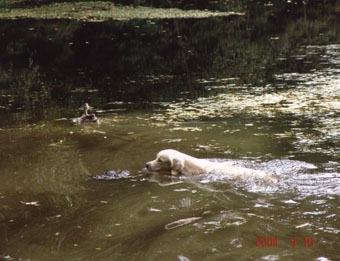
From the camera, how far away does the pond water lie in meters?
7.00

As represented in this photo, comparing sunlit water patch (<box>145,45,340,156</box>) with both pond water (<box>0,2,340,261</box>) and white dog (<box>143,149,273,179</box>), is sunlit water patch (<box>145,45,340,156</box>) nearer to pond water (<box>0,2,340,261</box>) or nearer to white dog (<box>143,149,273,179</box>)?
pond water (<box>0,2,340,261</box>)

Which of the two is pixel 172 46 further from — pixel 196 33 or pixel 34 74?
pixel 34 74

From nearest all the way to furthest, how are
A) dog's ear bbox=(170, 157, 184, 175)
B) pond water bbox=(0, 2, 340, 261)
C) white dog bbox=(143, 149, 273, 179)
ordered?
pond water bbox=(0, 2, 340, 261) → white dog bbox=(143, 149, 273, 179) → dog's ear bbox=(170, 157, 184, 175)

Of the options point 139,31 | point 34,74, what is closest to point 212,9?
point 139,31

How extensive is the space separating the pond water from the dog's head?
0.69ft

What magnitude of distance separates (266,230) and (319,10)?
3399cm

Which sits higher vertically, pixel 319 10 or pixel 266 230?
pixel 319 10

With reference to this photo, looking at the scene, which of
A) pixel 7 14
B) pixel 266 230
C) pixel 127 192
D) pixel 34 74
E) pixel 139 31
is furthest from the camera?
pixel 7 14

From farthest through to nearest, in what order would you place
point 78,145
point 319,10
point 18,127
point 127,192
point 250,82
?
point 319,10 → point 250,82 → point 18,127 → point 78,145 → point 127,192

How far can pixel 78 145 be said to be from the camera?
40.0ft
